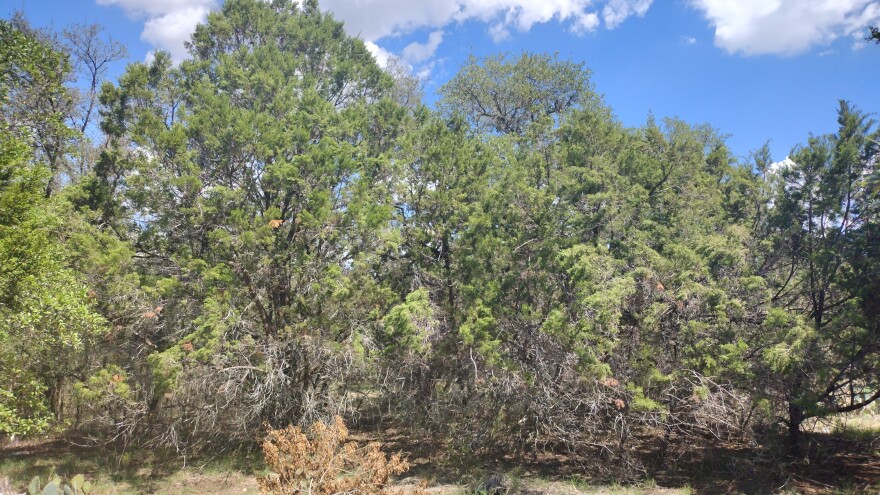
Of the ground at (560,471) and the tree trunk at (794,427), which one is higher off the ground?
the tree trunk at (794,427)

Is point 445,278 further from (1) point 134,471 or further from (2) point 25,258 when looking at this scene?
(1) point 134,471

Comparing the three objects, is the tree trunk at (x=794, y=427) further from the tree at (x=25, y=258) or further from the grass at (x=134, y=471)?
the tree at (x=25, y=258)

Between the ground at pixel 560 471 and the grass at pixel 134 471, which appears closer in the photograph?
the ground at pixel 560 471

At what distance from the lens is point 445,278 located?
1430cm

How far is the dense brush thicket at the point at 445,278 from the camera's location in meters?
11.5

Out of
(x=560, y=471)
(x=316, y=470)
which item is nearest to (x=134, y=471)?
(x=316, y=470)

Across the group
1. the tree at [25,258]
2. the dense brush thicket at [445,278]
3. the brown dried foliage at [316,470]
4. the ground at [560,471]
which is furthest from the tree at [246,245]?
the brown dried foliage at [316,470]

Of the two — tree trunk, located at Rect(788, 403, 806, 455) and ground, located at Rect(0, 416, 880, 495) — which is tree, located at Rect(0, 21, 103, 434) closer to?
ground, located at Rect(0, 416, 880, 495)

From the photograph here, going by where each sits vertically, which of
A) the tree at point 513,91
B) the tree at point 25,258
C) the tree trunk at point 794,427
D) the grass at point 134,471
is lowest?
the grass at point 134,471

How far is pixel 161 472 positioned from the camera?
14.1 meters

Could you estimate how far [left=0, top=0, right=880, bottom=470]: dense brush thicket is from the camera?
11.5m

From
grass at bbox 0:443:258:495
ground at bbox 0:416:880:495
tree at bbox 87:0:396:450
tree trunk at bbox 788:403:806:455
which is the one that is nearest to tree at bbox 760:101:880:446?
tree trunk at bbox 788:403:806:455

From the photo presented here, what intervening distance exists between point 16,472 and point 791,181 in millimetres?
20494

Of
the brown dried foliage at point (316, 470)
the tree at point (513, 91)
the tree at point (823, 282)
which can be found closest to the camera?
the brown dried foliage at point (316, 470)
